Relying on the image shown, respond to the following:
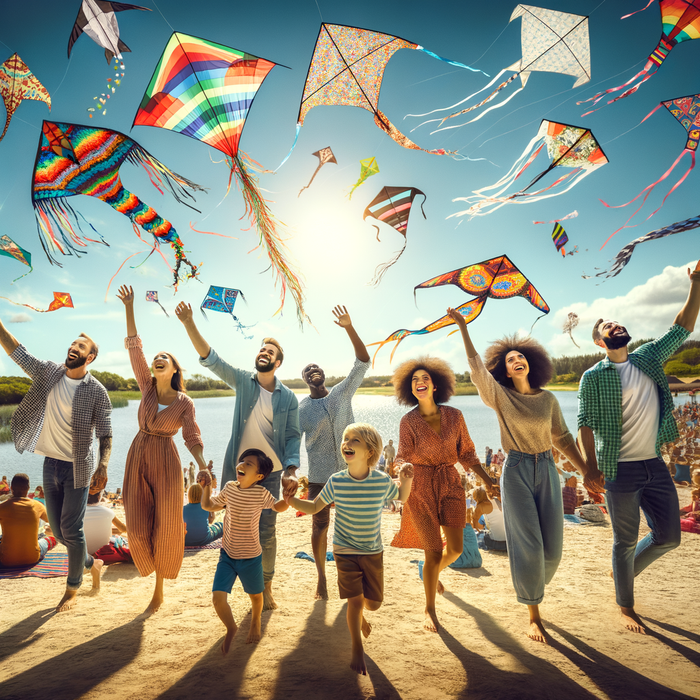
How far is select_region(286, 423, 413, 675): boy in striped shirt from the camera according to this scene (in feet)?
8.11

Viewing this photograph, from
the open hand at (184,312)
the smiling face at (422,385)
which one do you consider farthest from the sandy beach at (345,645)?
the open hand at (184,312)

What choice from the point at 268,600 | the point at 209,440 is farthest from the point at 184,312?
the point at 209,440

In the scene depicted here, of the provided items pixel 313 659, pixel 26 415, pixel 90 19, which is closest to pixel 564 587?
pixel 313 659

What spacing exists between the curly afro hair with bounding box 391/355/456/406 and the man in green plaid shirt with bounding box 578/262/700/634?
1063mm

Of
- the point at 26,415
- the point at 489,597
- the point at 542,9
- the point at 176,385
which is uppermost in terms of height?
the point at 542,9

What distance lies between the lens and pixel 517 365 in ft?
10.5

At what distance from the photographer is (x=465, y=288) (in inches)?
215

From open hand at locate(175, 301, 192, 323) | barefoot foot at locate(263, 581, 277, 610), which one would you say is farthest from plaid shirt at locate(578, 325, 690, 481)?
open hand at locate(175, 301, 192, 323)

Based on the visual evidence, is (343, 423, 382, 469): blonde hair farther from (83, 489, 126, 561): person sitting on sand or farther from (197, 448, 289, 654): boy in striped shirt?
(83, 489, 126, 561): person sitting on sand

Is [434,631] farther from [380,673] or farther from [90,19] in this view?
[90,19]

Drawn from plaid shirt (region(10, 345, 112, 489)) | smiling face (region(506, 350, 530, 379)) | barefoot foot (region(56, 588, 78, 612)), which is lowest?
barefoot foot (region(56, 588, 78, 612))

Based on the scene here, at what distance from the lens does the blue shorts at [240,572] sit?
2.60m

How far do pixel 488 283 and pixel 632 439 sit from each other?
283cm

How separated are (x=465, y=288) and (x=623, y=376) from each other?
256cm
